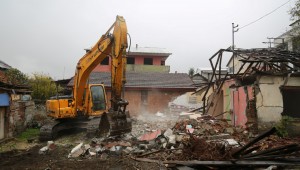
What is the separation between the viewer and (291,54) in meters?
13.8

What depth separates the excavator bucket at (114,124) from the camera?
10.1 meters

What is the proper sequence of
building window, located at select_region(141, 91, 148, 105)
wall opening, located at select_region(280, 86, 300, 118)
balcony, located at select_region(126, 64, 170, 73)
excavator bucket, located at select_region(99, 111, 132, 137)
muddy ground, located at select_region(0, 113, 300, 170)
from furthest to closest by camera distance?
balcony, located at select_region(126, 64, 170, 73)
building window, located at select_region(141, 91, 148, 105)
wall opening, located at select_region(280, 86, 300, 118)
excavator bucket, located at select_region(99, 111, 132, 137)
muddy ground, located at select_region(0, 113, 300, 170)

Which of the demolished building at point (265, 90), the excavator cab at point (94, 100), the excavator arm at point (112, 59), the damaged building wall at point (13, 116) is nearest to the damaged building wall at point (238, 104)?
the demolished building at point (265, 90)

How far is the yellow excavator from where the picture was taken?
10.4 metres

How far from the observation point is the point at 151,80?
27.1m

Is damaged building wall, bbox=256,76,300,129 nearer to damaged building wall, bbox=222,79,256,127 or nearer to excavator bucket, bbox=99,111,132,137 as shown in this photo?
damaged building wall, bbox=222,79,256,127

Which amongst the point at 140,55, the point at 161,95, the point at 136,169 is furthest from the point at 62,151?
the point at 140,55

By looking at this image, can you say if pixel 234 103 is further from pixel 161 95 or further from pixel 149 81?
pixel 149 81

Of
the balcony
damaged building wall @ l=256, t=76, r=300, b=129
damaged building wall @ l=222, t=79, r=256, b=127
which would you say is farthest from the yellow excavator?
the balcony

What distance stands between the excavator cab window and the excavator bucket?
2.36m

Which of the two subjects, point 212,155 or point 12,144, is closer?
point 212,155

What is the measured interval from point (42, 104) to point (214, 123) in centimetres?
1746

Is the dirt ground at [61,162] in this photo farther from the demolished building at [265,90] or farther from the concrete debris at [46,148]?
the demolished building at [265,90]

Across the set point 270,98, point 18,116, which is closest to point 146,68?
point 18,116
